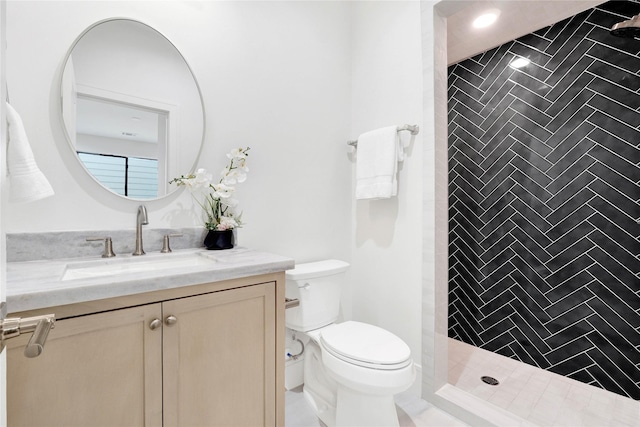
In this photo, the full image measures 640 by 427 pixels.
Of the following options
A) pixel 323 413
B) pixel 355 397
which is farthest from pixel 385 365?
pixel 323 413

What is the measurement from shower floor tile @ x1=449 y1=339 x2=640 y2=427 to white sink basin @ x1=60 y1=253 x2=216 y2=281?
1657mm

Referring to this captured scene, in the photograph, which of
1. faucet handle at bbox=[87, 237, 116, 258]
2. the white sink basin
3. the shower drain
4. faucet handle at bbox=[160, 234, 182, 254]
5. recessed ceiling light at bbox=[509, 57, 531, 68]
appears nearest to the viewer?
the white sink basin

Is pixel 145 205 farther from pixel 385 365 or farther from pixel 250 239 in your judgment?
pixel 385 365

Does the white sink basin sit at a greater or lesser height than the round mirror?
lesser

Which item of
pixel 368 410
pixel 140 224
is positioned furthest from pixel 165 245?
pixel 368 410

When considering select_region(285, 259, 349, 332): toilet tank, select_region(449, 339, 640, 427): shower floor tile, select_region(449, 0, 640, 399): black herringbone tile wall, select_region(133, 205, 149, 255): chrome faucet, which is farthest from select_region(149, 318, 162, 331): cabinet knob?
select_region(449, 0, 640, 399): black herringbone tile wall

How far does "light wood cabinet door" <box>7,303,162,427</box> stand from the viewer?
0.76m

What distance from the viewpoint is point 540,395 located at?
179 centimetres

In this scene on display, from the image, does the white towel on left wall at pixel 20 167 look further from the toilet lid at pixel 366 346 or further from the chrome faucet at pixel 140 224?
the toilet lid at pixel 366 346

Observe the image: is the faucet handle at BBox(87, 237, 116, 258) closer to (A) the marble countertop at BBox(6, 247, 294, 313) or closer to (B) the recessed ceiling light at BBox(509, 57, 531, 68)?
(A) the marble countertop at BBox(6, 247, 294, 313)

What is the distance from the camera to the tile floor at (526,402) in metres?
1.57

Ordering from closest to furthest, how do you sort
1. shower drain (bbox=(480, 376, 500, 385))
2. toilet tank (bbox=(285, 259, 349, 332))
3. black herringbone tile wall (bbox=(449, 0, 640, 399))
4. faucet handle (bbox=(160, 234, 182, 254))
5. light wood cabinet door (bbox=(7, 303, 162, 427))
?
light wood cabinet door (bbox=(7, 303, 162, 427)) → faucet handle (bbox=(160, 234, 182, 254)) → toilet tank (bbox=(285, 259, 349, 332)) → black herringbone tile wall (bbox=(449, 0, 640, 399)) → shower drain (bbox=(480, 376, 500, 385))

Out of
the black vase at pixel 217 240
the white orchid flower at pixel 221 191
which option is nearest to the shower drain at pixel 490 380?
the black vase at pixel 217 240

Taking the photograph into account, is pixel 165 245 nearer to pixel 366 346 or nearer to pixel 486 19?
pixel 366 346
